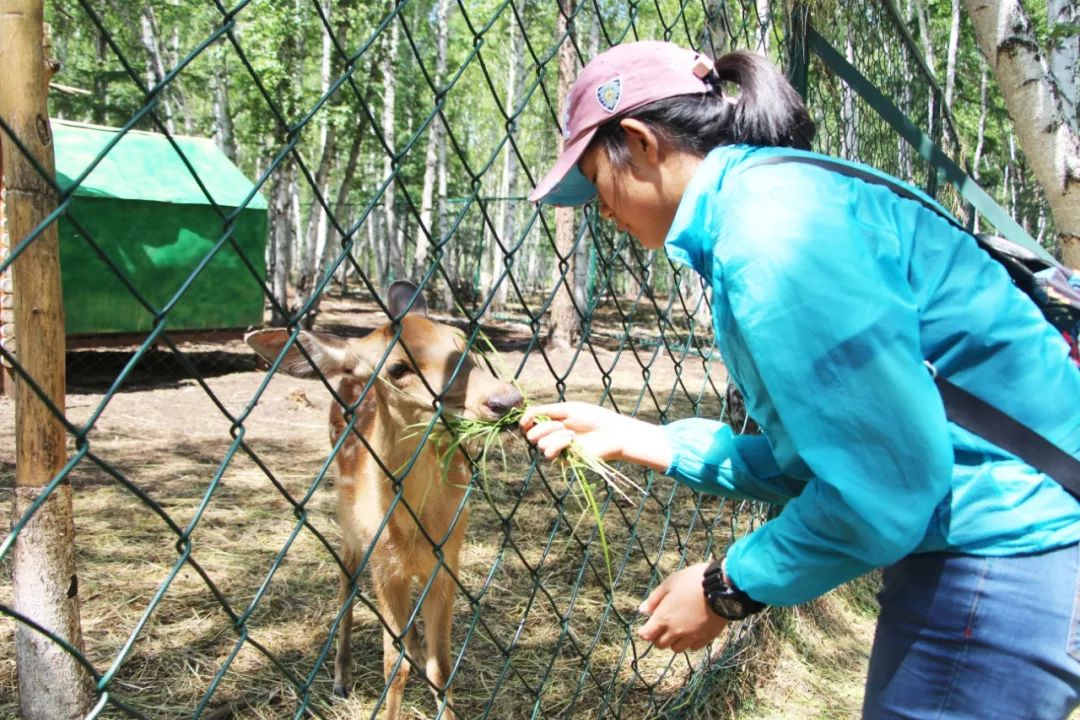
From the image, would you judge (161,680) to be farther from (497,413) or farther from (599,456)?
(599,456)

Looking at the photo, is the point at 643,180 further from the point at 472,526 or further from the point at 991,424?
the point at 472,526

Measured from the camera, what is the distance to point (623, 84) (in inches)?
61.9

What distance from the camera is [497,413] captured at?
233 cm

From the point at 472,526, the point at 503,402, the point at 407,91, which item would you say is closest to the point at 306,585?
the point at 472,526

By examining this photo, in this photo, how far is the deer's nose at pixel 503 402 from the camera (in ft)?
7.65

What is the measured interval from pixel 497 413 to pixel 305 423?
626 centimetres

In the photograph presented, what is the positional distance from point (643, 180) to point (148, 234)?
8.83 meters

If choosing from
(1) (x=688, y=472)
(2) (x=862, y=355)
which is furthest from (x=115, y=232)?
(2) (x=862, y=355)

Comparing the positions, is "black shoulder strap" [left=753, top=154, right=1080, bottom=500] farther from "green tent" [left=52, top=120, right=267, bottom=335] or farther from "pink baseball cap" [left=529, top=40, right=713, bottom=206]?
"green tent" [left=52, top=120, right=267, bottom=335]

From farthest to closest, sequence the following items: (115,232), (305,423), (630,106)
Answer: (115,232)
(305,423)
(630,106)

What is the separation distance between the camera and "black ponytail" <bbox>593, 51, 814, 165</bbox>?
156 centimetres

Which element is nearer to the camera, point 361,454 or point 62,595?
point 62,595

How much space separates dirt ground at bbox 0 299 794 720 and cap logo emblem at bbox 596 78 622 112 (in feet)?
2.12

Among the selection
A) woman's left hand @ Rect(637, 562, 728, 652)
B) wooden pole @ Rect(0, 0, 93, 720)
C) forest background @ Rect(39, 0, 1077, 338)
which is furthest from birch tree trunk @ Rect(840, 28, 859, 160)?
wooden pole @ Rect(0, 0, 93, 720)
